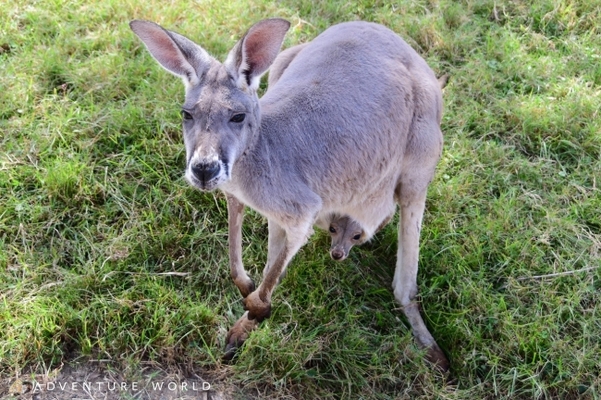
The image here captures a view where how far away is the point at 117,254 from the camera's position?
10.9 ft

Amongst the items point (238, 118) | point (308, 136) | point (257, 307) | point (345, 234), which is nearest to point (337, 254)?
point (345, 234)

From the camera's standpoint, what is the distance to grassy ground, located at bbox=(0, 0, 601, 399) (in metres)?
3.05

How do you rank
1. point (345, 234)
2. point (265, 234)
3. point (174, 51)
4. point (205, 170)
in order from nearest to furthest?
1. point (205, 170)
2. point (174, 51)
3. point (345, 234)
4. point (265, 234)

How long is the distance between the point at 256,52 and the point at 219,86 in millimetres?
236

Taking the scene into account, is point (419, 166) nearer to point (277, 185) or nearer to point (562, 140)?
point (277, 185)

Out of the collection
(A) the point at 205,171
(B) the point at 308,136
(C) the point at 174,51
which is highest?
(C) the point at 174,51

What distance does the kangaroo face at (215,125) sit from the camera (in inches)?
96.9

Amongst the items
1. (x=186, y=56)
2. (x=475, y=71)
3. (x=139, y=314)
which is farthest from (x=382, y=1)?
(x=139, y=314)

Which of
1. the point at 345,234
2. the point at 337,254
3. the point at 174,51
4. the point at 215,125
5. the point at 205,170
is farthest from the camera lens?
the point at 345,234

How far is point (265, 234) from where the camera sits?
141 inches

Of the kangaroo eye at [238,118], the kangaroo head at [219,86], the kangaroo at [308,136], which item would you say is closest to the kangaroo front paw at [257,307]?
the kangaroo at [308,136]

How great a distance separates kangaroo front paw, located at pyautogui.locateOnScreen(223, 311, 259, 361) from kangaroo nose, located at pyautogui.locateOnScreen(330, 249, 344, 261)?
1.63 feet

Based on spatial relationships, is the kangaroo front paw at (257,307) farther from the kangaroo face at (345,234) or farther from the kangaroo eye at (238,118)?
the kangaroo eye at (238,118)

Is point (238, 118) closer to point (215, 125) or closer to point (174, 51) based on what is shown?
point (215, 125)
